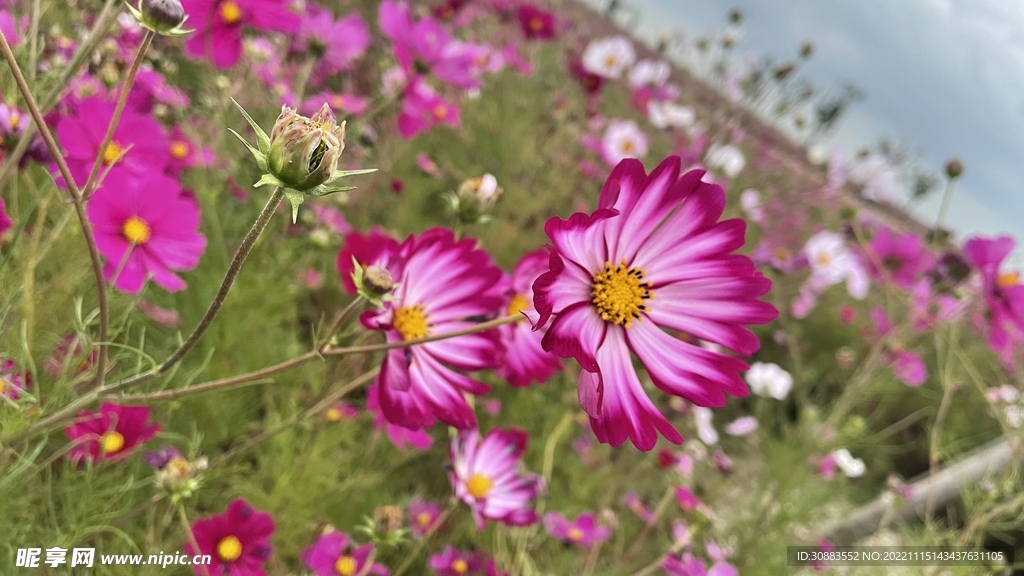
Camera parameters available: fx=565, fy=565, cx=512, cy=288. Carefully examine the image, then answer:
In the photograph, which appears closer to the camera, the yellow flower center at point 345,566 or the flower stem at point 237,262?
the flower stem at point 237,262

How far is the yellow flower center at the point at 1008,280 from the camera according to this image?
0.85m

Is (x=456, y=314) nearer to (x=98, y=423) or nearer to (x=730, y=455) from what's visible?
(x=98, y=423)

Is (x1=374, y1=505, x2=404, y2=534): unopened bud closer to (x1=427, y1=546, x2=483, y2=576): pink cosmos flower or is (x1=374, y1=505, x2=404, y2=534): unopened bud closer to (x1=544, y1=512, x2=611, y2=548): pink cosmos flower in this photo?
(x1=427, y1=546, x2=483, y2=576): pink cosmos flower

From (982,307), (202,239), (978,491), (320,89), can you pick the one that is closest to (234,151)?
(320,89)

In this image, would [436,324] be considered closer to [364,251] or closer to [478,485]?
[364,251]

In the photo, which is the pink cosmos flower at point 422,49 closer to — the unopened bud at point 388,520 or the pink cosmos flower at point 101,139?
the pink cosmos flower at point 101,139

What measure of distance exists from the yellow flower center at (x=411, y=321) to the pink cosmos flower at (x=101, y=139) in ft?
0.76

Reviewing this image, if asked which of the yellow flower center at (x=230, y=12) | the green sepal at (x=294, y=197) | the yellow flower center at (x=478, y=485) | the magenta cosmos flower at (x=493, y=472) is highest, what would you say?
the green sepal at (x=294, y=197)

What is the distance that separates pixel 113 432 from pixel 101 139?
0.86 ft

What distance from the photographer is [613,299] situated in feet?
1.27

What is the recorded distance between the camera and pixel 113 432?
519mm

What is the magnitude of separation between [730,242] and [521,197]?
3.90 ft

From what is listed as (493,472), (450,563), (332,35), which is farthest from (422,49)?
(450,563)

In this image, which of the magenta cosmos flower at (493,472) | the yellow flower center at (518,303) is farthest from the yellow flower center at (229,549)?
the yellow flower center at (518,303)
